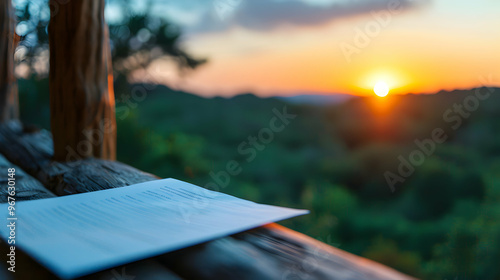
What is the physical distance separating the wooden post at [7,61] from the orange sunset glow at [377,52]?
1.93 m

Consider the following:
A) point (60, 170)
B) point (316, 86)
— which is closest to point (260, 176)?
point (316, 86)

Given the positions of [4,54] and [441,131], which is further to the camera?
[441,131]

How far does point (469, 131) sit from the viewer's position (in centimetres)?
280

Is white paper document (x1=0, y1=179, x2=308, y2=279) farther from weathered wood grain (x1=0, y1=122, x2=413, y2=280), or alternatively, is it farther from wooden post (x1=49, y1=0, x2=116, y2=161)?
wooden post (x1=49, y1=0, x2=116, y2=161)

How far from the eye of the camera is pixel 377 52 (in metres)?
2.62

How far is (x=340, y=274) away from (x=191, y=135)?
18.8 ft

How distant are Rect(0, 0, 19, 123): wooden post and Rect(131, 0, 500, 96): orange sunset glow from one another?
6.34 feet

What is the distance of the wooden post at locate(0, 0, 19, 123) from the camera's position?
2166 millimetres

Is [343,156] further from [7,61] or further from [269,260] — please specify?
[269,260]

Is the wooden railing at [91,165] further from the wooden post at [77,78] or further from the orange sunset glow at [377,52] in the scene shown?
the orange sunset glow at [377,52]

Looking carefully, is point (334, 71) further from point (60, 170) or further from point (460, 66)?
point (60, 170)

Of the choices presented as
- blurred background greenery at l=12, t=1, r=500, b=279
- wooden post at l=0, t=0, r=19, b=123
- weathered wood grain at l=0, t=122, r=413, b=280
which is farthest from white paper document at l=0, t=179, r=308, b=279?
blurred background greenery at l=12, t=1, r=500, b=279

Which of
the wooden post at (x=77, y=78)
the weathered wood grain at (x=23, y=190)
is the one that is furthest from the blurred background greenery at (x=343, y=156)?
the weathered wood grain at (x=23, y=190)

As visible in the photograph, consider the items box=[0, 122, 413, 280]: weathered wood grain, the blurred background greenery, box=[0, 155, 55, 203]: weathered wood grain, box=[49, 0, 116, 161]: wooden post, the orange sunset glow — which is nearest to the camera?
Result: box=[0, 122, 413, 280]: weathered wood grain
